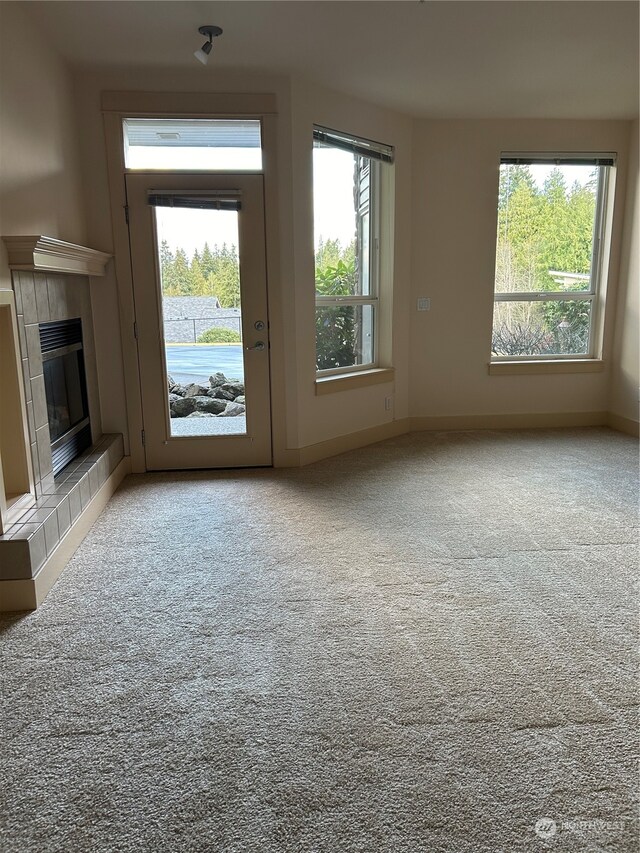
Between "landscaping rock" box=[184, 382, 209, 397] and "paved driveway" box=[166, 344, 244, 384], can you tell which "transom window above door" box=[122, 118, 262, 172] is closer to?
"paved driveway" box=[166, 344, 244, 384]

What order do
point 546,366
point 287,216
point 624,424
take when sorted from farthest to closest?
point 546,366, point 624,424, point 287,216

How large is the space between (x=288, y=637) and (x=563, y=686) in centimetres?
93

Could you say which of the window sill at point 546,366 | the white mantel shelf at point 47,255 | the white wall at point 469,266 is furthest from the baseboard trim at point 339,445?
the white mantel shelf at point 47,255

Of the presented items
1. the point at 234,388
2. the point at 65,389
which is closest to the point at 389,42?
the point at 234,388

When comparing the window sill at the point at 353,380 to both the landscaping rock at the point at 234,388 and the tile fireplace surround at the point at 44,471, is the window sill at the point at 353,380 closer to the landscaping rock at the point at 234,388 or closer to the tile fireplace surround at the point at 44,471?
the landscaping rock at the point at 234,388

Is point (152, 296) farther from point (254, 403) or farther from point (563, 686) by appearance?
point (563, 686)

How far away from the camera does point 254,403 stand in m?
4.11

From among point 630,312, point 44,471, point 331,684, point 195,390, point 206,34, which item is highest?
point 206,34

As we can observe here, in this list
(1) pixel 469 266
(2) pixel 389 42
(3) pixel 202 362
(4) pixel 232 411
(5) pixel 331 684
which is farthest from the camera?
(1) pixel 469 266

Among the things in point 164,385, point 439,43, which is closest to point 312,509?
point 164,385

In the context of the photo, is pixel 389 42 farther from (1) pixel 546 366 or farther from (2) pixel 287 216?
(1) pixel 546 366

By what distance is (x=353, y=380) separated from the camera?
450 centimetres

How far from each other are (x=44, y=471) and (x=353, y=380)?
2.34m

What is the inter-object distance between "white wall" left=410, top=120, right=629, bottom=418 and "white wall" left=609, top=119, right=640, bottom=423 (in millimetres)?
67
